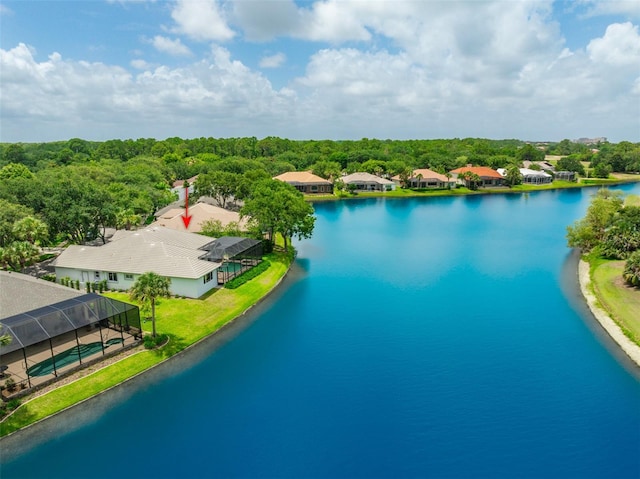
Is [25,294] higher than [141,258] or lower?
lower

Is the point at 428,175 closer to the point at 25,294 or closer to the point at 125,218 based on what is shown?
the point at 125,218

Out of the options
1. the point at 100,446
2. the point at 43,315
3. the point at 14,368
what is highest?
the point at 43,315

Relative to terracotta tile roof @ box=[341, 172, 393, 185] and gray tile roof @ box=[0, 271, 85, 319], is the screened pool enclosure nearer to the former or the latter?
gray tile roof @ box=[0, 271, 85, 319]

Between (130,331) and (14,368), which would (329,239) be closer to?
(130,331)

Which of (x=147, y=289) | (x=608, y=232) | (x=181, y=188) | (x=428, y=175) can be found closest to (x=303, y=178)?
(x=181, y=188)

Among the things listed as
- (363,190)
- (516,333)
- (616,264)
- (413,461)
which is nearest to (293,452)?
(413,461)

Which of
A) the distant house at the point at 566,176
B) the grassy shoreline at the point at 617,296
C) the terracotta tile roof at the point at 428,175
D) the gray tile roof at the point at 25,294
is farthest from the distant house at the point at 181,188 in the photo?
the distant house at the point at 566,176

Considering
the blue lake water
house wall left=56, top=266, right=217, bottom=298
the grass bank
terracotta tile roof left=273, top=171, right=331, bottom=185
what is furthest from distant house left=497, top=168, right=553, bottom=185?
house wall left=56, top=266, right=217, bottom=298
